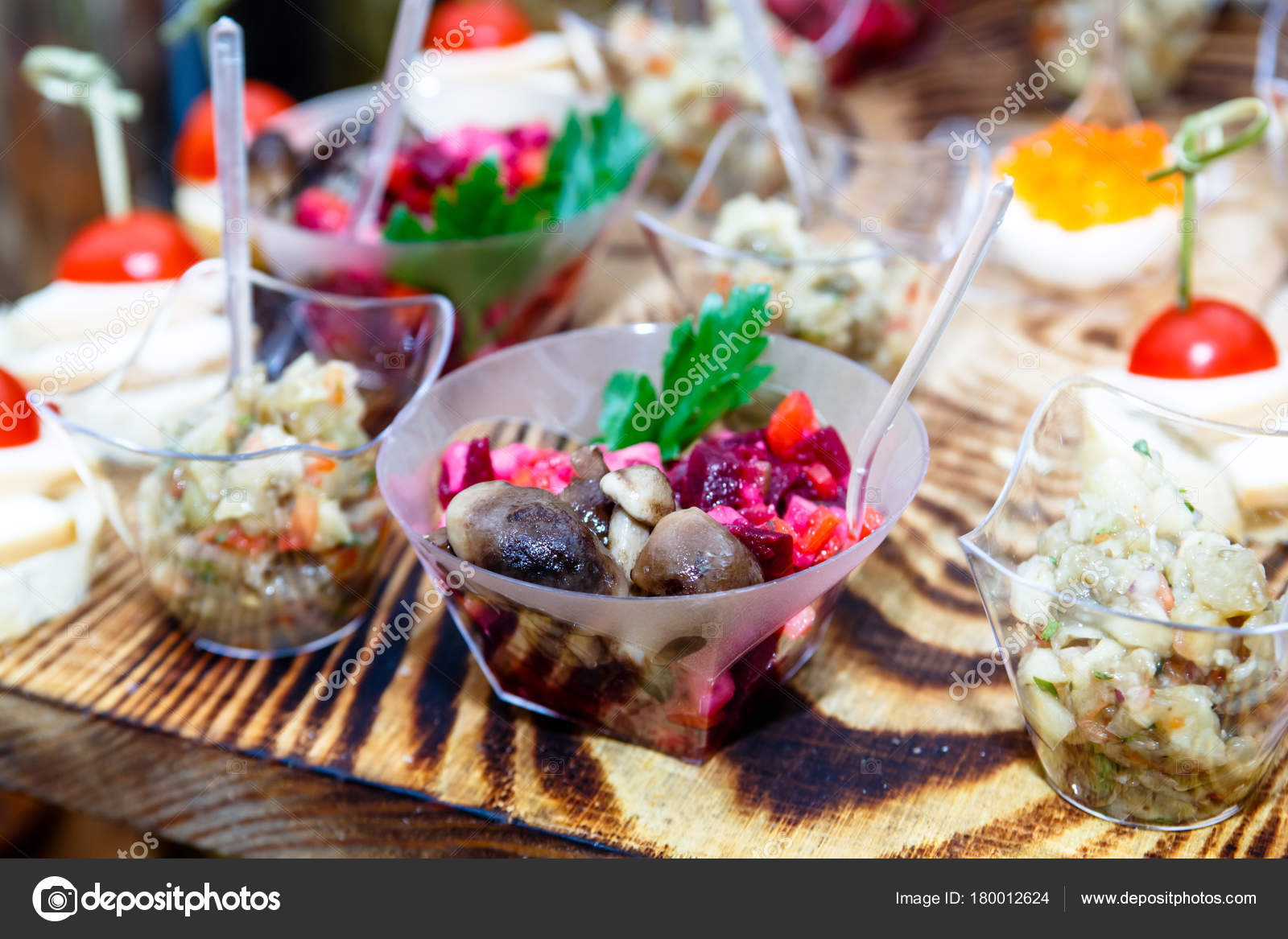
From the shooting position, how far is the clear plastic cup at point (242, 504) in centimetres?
117

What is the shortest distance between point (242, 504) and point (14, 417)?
18.2 inches

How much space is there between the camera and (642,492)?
3.41 ft

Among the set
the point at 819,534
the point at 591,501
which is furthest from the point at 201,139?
the point at 819,534

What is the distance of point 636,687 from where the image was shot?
1060mm

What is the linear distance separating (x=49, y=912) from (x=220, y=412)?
53 cm

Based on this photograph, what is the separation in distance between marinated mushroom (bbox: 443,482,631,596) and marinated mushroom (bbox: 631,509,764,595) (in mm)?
38

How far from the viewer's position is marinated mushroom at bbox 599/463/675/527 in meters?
1.04

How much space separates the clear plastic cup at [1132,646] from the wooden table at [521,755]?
0.05m

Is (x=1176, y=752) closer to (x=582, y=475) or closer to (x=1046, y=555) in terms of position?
(x=1046, y=555)

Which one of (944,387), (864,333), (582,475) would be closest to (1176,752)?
(582,475)

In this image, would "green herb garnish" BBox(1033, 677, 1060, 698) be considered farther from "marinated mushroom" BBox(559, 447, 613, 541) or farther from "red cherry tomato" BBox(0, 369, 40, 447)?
"red cherry tomato" BBox(0, 369, 40, 447)

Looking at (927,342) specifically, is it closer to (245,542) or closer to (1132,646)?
(1132,646)

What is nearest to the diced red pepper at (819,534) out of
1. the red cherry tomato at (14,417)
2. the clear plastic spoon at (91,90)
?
the red cherry tomato at (14,417)

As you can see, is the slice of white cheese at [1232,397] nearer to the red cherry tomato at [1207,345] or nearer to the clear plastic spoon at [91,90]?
the red cherry tomato at [1207,345]
